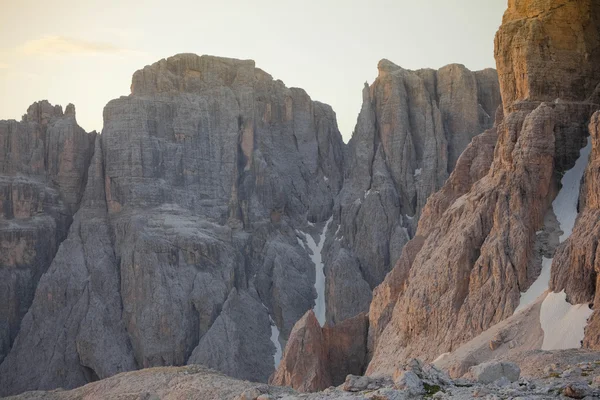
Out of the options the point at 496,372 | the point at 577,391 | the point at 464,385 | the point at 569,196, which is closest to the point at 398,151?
the point at 569,196

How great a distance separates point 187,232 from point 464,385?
67534mm

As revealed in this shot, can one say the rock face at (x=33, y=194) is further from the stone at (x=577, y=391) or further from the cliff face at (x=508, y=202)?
the stone at (x=577, y=391)

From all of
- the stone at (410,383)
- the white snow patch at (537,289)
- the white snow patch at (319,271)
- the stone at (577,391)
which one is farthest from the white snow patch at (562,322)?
the white snow patch at (319,271)

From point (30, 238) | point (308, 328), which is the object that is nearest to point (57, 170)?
point (30, 238)

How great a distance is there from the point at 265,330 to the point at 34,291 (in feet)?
76.6

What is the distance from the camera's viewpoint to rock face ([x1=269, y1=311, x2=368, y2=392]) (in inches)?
2421

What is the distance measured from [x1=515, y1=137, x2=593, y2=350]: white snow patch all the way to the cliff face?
48 cm

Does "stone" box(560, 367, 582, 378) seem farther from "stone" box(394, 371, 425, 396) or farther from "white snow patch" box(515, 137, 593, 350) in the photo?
"white snow patch" box(515, 137, 593, 350)

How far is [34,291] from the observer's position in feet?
305

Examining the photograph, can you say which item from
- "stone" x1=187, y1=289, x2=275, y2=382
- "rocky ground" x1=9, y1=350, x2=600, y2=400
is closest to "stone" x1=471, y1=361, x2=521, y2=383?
"rocky ground" x1=9, y1=350, x2=600, y2=400

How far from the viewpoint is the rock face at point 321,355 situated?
6150cm

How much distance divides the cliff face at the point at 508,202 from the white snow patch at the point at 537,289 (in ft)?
1.24

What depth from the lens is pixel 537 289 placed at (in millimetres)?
50531

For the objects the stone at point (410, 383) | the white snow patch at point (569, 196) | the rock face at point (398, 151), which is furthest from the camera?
the rock face at point (398, 151)
